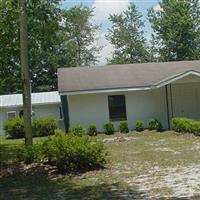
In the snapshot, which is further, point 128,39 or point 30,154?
point 128,39

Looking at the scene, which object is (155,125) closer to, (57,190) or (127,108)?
(127,108)

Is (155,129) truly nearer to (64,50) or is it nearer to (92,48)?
(64,50)

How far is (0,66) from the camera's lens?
21297 mm

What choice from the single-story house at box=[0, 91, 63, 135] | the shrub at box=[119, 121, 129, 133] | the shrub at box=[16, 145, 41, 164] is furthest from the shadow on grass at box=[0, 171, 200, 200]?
the single-story house at box=[0, 91, 63, 135]

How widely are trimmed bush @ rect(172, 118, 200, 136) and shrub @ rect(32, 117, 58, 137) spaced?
28.2 ft

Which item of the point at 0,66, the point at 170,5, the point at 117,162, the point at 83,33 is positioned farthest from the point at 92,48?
the point at 117,162

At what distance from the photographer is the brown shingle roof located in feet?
94.6

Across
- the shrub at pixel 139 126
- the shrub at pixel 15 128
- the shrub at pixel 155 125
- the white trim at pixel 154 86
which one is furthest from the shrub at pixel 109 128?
the shrub at pixel 15 128

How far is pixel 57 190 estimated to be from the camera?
1168 cm

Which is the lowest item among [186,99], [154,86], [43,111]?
[43,111]

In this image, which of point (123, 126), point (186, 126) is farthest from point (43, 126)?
point (186, 126)

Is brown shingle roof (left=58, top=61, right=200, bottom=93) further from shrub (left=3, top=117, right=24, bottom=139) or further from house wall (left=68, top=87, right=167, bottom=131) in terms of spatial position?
shrub (left=3, top=117, right=24, bottom=139)

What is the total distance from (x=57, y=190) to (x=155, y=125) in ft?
54.7

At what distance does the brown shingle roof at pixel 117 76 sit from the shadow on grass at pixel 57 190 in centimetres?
1469
